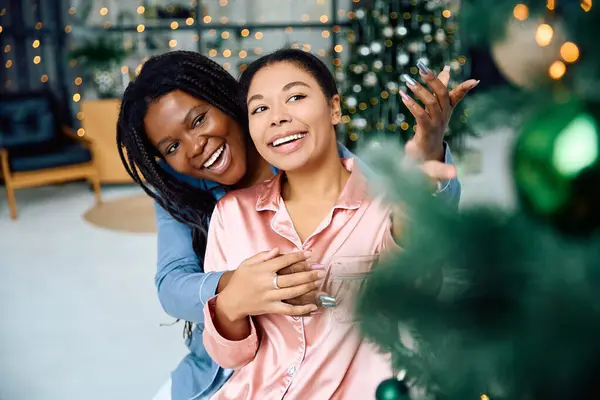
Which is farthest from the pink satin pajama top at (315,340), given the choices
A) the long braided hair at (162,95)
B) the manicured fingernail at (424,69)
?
the long braided hair at (162,95)

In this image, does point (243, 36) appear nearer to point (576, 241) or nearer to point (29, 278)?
point (29, 278)

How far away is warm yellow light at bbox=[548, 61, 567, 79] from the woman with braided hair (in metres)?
0.57

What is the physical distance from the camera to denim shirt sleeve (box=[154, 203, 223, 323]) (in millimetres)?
1048

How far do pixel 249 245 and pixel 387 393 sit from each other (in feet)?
1.61

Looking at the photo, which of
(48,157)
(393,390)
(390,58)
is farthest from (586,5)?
(48,157)

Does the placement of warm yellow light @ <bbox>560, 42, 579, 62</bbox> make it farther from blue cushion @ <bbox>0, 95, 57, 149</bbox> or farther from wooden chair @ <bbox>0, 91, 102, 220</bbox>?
blue cushion @ <bbox>0, 95, 57, 149</bbox>

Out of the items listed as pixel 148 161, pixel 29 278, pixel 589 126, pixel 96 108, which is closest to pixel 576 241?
pixel 589 126

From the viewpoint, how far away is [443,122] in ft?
2.82

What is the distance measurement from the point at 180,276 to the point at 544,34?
0.92 m

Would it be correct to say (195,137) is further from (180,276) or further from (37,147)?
(37,147)

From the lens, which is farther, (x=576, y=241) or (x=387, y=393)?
A: (x=387, y=393)

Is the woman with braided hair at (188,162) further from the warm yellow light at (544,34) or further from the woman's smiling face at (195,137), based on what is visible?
the warm yellow light at (544,34)

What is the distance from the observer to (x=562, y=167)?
0.36m

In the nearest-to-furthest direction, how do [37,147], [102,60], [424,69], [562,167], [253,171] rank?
1. [562,167]
2. [424,69]
3. [253,171]
4. [37,147]
5. [102,60]
